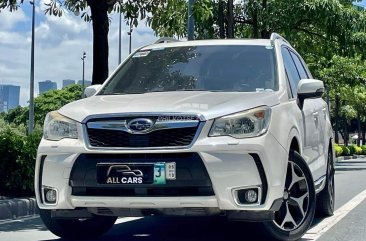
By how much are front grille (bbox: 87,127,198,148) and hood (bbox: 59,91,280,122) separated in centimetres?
16

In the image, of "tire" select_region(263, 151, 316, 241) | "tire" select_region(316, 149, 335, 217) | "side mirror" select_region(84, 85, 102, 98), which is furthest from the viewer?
"tire" select_region(316, 149, 335, 217)

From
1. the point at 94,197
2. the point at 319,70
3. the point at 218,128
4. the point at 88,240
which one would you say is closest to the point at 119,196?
the point at 94,197

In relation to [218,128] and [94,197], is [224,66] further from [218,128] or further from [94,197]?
[94,197]

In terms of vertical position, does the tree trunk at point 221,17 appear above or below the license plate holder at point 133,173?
above

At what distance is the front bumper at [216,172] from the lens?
4.94m

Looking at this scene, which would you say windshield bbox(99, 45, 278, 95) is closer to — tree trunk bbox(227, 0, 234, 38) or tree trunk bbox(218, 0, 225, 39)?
tree trunk bbox(227, 0, 234, 38)

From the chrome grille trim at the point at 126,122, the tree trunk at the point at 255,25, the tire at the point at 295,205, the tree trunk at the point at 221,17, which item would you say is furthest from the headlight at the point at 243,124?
the tree trunk at the point at 255,25

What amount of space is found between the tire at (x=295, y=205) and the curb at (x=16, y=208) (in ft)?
10.9

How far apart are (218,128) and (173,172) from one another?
1.56 feet

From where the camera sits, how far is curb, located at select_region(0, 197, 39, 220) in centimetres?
785

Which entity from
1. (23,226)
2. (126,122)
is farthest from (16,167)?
(126,122)

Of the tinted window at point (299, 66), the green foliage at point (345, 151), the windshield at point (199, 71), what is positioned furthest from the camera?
the green foliage at point (345, 151)

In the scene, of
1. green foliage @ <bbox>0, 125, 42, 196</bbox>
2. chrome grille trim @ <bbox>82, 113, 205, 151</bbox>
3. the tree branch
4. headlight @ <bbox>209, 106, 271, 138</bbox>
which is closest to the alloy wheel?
headlight @ <bbox>209, 106, 271, 138</bbox>

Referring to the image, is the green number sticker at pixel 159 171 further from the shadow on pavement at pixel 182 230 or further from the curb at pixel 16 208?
the curb at pixel 16 208
